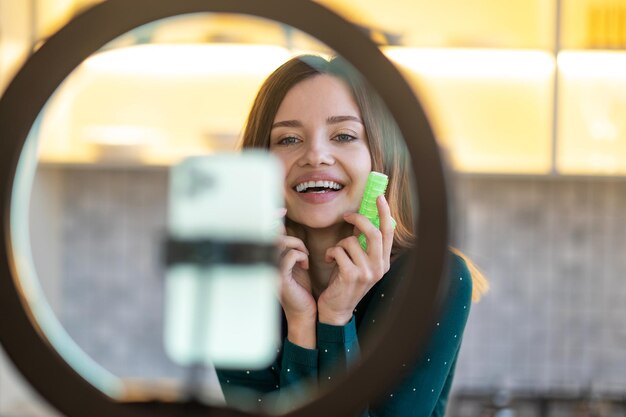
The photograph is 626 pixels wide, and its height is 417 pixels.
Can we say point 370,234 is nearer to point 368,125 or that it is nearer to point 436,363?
point 368,125

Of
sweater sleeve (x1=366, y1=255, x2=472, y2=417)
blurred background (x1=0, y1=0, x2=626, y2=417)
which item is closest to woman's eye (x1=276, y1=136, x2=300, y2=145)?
sweater sleeve (x1=366, y1=255, x2=472, y2=417)

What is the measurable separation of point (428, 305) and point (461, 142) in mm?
1647

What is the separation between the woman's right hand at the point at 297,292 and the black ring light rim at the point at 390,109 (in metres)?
0.05

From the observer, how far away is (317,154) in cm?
29

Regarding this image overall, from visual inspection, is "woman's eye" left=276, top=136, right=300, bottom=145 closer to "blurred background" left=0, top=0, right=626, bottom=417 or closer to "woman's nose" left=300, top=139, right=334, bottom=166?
"woman's nose" left=300, top=139, right=334, bottom=166

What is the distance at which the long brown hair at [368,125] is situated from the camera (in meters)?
0.25

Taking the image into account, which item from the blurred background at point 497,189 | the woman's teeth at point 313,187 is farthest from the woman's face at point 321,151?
the blurred background at point 497,189

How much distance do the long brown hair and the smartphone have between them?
0.10 ft

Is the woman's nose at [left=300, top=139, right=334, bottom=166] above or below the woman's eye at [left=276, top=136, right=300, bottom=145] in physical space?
below

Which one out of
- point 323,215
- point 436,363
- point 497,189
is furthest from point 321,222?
point 497,189

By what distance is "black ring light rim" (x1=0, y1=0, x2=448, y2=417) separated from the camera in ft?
0.76

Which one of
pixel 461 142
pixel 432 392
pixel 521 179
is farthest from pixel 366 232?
pixel 521 179

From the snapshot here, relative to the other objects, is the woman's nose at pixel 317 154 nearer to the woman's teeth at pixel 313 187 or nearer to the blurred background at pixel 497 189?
the woman's teeth at pixel 313 187

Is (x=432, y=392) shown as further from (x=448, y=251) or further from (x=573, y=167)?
(x=573, y=167)
